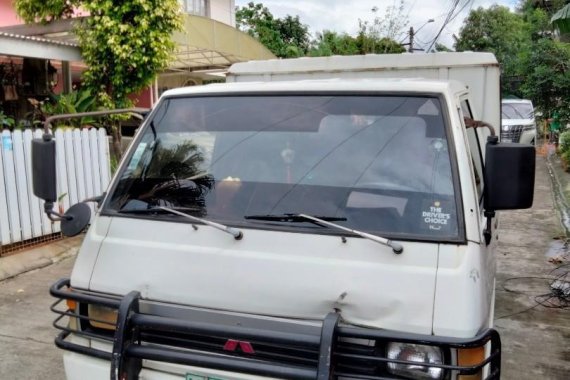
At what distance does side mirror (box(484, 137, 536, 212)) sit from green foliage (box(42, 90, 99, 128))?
288 inches

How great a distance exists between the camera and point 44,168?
2.80m

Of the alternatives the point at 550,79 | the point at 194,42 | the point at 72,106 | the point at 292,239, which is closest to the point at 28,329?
the point at 292,239

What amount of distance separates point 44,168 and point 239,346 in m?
1.41

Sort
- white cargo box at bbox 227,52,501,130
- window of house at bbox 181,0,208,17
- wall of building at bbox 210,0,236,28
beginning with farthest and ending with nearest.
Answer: wall of building at bbox 210,0,236,28 → window of house at bbox 181,0,208,17 → white cargo box at bbox 227,52,501,130

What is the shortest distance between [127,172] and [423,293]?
1.74 m

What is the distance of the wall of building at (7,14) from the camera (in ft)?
41.2

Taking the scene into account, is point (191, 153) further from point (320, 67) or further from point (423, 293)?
point (320, 67)

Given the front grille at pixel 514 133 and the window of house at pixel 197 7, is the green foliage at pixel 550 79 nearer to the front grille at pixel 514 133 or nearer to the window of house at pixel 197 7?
the front grille at pixel 514 133

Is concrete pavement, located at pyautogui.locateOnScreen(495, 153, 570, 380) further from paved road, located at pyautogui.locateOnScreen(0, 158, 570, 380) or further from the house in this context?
the house

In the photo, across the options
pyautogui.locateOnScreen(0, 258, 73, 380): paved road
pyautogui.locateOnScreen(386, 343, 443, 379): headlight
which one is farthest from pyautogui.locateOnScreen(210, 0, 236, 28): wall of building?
pyautogui.locateOnScreen(386, 343, 443, 379): headlight

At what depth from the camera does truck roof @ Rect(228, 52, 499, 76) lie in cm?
483

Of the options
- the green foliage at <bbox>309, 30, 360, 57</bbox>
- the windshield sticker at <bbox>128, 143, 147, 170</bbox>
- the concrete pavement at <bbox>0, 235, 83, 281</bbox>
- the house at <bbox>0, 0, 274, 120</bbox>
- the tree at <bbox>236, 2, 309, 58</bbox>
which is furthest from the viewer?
the tree at <bbox>236, 2, 309, 58</bbox>

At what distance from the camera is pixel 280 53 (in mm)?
28406

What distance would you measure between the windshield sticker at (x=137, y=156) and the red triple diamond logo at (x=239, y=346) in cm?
124
